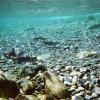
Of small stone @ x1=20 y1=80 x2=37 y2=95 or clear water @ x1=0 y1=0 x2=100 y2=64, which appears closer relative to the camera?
small stone @ x1=20 y1=80 x2=37 y2=95

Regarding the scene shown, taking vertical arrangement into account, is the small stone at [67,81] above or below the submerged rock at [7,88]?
below

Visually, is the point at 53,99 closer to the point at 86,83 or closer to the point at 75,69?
the point at 86,83

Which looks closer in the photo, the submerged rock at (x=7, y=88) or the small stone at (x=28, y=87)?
the submerged rock at (x=7, y=88)

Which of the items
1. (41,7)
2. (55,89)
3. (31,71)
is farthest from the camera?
(41,7)

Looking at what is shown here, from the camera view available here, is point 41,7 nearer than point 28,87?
No

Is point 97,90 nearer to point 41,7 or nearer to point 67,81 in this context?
point 67,81

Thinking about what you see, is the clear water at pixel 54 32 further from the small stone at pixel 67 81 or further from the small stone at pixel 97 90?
the small stone at pixel 97 90

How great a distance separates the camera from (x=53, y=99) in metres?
4.57

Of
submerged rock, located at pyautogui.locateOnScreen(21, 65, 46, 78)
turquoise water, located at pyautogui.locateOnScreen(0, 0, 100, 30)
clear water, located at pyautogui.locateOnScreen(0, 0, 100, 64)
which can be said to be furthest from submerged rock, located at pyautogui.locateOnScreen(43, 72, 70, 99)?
turquoise water, located at pyautogui.locateOnScreen(0, 0, 100, 30)

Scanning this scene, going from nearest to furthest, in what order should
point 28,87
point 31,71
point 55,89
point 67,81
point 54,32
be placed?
point 55,89, point 28,87, point 67,81, point 31,71, point 54,32

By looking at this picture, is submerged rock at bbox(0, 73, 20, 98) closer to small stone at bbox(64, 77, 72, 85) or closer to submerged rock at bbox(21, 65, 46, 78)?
small stone at bbox(64, 77, 72, 85)

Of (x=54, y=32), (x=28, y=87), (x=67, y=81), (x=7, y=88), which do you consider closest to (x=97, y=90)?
(x=67, y=81)

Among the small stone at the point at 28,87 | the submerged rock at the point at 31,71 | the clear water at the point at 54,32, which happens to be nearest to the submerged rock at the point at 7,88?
the small stone at the point at 28,87

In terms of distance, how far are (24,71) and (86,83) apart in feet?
7.73
